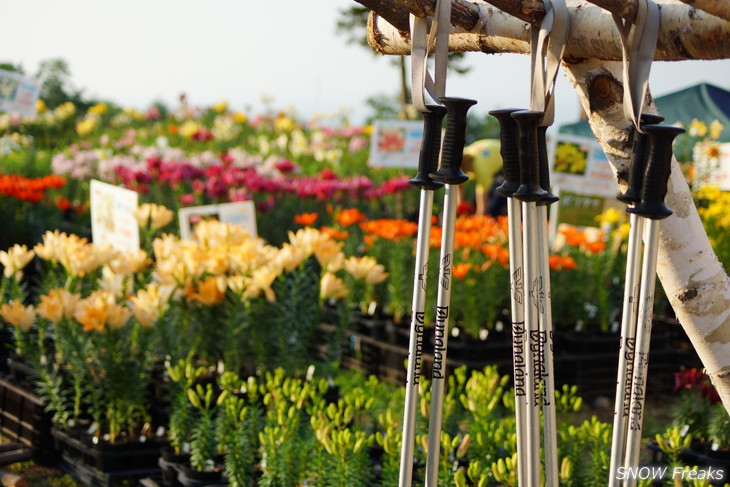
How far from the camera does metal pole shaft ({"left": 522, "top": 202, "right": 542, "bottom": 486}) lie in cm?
140

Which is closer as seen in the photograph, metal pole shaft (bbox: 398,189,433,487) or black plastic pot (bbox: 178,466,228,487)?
metal pole shaft (bbox: 398,189,433,487)

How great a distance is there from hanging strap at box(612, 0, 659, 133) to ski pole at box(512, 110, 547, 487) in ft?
0.45

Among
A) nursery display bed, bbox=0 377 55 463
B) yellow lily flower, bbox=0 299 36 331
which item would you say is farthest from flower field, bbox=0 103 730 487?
nursery display bed, bbox=0 377 55 463

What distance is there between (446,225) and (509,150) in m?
0.17

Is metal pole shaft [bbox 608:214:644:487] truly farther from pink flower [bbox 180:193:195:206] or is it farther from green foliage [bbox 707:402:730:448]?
pink flower [bbox 180:193:195:206]

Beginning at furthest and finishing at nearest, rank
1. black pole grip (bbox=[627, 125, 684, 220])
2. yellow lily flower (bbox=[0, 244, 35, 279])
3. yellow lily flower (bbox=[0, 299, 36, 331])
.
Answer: yellow lily flower (bbox=[0, 244, 35, 279]), yellow lily flower (bbox=[0, 299, 36, 331]), black pole grip (bbox=[627, 125, 684, 220])

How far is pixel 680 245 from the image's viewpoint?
1.54 m

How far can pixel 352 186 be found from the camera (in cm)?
730

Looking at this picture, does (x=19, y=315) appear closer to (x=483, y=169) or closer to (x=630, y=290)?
(x=630, y=290)

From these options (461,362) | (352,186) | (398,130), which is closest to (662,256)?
(461,362)

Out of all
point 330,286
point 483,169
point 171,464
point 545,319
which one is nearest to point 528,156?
point 545,319

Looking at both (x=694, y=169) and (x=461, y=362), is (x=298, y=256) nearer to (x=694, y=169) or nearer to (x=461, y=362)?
(x=461, y=362)

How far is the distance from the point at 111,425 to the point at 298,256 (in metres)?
0.94

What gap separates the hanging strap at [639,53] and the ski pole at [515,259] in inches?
7.1
